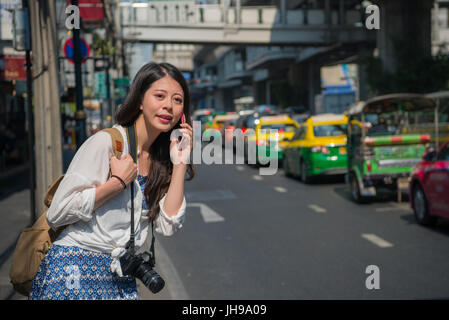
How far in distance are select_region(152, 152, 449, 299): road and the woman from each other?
11.6 feet

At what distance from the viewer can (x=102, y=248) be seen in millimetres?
2959

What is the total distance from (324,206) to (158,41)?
A: 1393 inches

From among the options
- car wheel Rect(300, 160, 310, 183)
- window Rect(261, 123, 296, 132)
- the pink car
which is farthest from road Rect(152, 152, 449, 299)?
window Rect(261, 123, 296, 132)

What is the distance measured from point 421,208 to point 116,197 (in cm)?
840

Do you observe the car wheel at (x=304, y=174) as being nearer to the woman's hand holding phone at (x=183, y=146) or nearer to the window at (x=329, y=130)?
the window at (x=329, y=130)

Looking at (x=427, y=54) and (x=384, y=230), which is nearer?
(x=384, y=230)

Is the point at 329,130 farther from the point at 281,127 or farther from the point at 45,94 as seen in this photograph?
the point at 45,94

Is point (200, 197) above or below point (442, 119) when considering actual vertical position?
below

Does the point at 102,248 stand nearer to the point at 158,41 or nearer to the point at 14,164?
the point at 14,164

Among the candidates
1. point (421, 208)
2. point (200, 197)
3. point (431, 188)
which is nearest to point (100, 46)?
point (200, 197)

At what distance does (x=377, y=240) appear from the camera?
9422 millimetres

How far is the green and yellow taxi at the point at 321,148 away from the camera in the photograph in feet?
57.2

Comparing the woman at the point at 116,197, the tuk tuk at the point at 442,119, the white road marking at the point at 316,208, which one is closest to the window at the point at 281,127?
the tuk tuk at the point at 442,119
